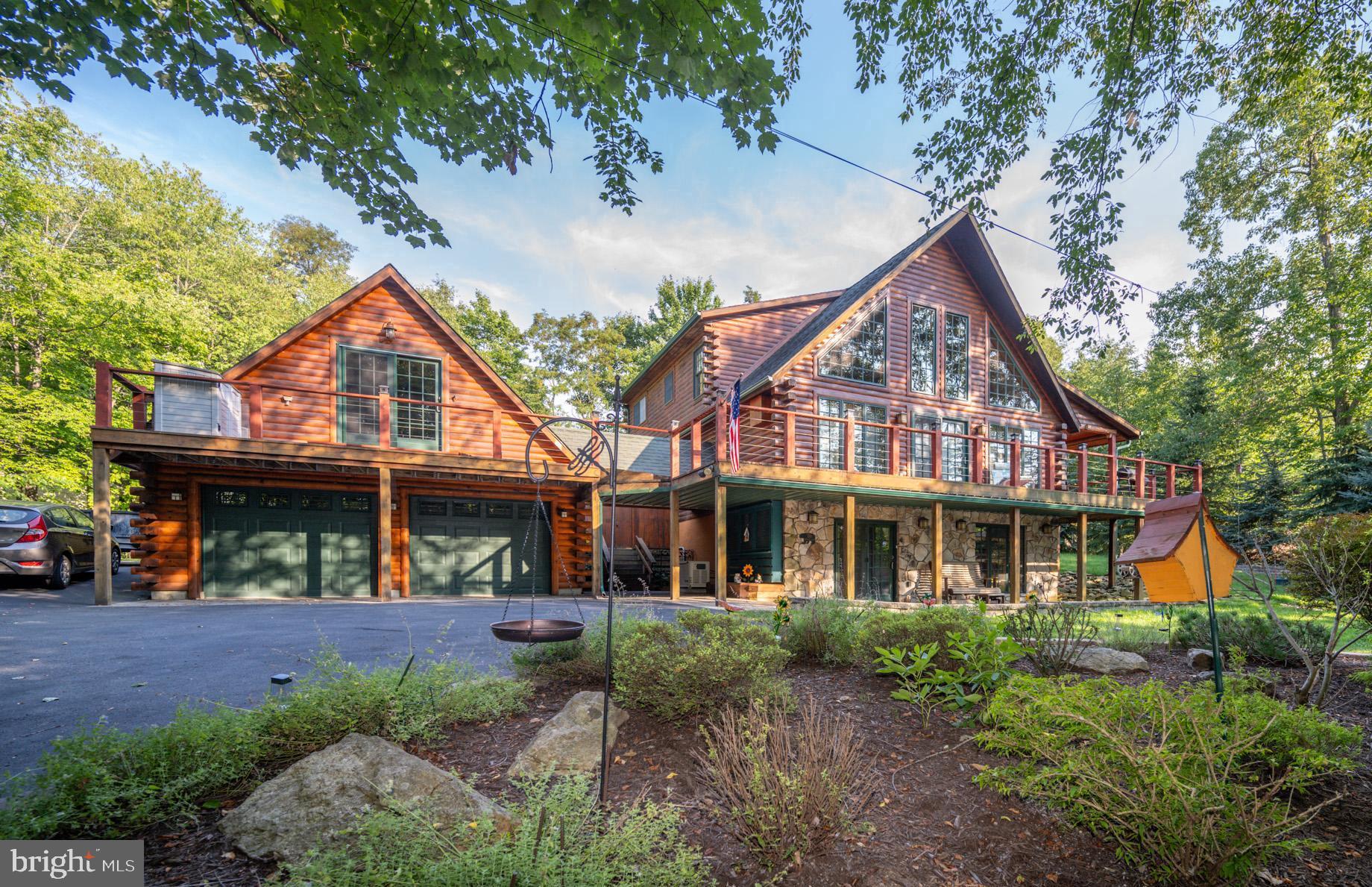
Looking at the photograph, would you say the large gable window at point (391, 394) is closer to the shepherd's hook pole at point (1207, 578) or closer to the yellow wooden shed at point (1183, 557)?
the yellow wooden shed at point (1183, 557)


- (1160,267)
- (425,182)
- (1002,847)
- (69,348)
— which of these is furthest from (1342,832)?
(69,348)

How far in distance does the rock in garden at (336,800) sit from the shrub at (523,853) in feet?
0.42

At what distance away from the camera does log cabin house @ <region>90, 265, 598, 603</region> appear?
10.0m

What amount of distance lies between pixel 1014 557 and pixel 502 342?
21.8m

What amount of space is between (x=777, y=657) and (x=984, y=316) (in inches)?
561

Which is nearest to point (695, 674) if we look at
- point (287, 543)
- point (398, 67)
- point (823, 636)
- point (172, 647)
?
point (823, 636)

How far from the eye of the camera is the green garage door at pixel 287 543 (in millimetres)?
10758

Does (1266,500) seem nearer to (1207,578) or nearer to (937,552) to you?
(937,552)

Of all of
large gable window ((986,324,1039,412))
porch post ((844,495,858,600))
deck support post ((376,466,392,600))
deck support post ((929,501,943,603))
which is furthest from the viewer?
large gable window ((986,324,1039,412))

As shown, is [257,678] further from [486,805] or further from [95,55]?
[95,55]

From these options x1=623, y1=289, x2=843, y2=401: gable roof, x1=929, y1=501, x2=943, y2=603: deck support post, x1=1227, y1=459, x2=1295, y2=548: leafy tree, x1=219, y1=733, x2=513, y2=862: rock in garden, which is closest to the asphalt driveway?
x1=219, y1=733, x2=513, y2=862: rock in garden

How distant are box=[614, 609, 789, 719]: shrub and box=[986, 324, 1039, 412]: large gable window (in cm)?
1382

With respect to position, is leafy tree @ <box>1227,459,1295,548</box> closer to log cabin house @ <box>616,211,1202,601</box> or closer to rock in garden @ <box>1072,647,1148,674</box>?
log cabin house @ <box>616,211,1202,601</box>

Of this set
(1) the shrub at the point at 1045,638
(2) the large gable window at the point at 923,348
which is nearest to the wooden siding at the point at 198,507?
(1) the shrub at the point at 1045,638
